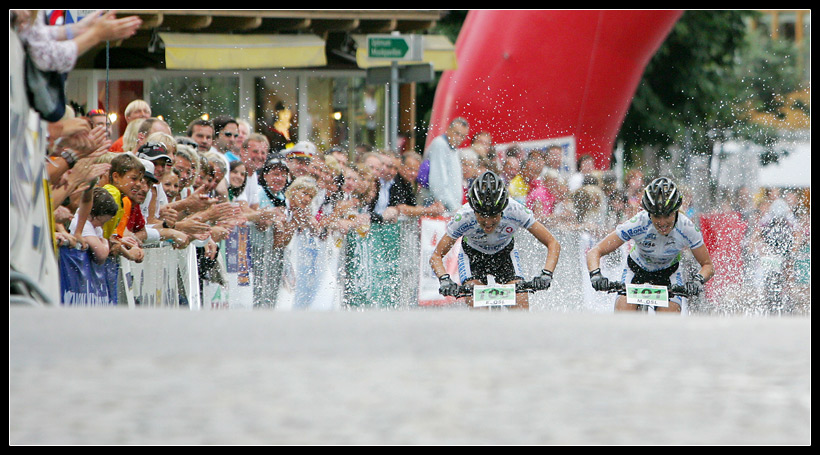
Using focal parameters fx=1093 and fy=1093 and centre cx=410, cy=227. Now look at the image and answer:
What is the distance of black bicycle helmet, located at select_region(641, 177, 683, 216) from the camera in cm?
817

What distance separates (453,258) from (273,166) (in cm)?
162

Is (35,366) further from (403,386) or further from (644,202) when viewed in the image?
(644,202)

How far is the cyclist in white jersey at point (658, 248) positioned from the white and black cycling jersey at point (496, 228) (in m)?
0.72

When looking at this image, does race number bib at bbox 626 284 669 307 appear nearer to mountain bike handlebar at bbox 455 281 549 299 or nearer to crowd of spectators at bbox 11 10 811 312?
crowd of spectators at bbox 11 10 811 312

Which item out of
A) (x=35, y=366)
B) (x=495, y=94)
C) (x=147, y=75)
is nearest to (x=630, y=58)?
(x=495, y=94)

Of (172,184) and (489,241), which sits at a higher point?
(172,184)

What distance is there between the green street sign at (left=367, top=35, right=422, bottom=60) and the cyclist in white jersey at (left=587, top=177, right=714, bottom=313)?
2477 mm

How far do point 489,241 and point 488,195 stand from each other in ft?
1.29

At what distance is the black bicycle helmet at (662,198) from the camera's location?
8172mm

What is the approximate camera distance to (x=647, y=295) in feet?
27.1

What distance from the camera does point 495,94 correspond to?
1055 centimetres

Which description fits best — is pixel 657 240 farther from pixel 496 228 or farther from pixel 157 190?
pixel 157 190

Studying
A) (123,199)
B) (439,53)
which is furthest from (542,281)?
(439,53)

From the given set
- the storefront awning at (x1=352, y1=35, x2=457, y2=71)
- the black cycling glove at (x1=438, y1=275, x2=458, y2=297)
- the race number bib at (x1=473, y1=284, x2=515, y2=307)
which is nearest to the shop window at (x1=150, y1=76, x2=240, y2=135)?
the storefront awning at (x1=352, y1=35, x2=457, y2=71)
